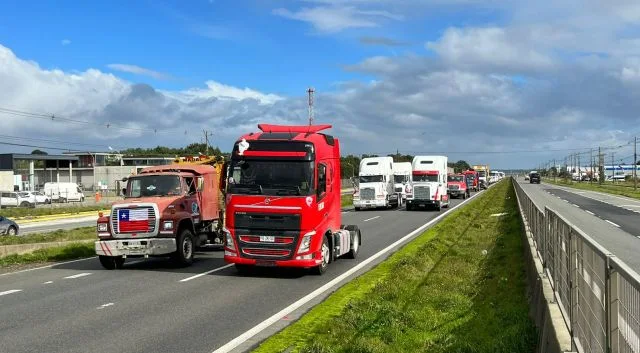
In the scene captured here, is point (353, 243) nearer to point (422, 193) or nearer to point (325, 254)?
point (325, 254)

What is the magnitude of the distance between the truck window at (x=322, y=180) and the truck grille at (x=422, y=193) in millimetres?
27799

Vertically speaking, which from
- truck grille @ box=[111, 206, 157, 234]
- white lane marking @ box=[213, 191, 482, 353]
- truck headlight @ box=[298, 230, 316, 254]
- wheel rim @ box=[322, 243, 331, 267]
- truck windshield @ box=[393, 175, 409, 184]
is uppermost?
truck windshield @ box=[393, 175, 409, 184]

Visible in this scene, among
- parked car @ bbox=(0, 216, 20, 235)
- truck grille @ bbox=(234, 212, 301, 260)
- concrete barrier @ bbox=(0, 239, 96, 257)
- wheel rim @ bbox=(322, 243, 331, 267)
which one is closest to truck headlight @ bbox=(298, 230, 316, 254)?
truck grille @ bbox=(234, 212, 301, 260)

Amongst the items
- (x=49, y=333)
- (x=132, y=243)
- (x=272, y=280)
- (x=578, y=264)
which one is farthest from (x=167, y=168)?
(x=578, y=264)

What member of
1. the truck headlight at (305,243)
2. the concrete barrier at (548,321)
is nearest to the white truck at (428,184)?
the truck headlight at (305,243)

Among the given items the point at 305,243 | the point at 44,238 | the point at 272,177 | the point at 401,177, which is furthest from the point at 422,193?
the point at 305,243

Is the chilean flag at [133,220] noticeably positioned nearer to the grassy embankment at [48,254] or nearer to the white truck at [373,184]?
the grassy embankment at [48,254]

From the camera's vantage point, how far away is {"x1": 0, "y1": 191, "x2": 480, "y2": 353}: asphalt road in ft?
26.7

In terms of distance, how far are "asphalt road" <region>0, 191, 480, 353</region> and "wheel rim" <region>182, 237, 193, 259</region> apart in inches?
16.3

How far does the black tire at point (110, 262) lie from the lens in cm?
1558

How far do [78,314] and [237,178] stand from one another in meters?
5.22

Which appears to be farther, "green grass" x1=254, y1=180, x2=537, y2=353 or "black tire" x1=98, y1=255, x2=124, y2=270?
"black tire" x1=98, y1=255, x2=124, y2=270

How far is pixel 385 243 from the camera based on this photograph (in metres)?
20.9

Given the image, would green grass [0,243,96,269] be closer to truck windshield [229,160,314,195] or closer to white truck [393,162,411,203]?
truck windshield [229,160,314,195]
